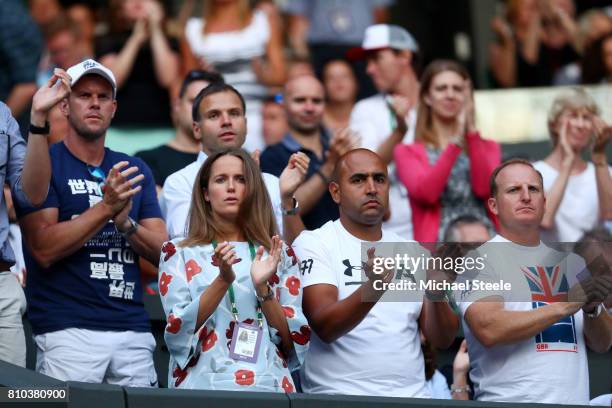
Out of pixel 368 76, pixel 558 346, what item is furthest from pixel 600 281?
pixel 368 76

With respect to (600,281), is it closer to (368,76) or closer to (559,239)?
(559,239)

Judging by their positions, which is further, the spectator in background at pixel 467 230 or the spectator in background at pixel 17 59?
the spectator in background at pixel 17 59

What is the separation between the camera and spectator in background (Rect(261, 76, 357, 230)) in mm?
8383

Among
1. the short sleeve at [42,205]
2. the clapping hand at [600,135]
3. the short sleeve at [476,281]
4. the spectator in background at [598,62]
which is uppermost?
the spectator in background at [598,62]

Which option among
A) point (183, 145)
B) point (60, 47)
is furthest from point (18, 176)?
point (60, 47)

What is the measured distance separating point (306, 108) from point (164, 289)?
2548 millimetres

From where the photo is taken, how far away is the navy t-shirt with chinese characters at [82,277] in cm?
711

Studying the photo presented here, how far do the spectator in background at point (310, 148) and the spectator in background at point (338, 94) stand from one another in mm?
1220

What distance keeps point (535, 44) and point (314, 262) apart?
20.1ft

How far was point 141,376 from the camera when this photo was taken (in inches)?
284

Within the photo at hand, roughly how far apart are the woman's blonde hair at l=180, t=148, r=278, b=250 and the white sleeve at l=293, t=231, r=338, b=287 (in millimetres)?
273

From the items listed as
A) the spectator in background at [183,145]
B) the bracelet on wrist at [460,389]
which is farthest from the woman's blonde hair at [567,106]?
the bracelet on wrist at [460,389]

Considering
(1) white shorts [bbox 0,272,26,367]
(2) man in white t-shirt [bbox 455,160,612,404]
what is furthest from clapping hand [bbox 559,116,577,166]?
(1) white shorts [bbox 0,272,26,367]

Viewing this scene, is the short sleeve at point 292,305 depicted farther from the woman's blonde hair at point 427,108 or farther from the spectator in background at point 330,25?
the spectator in background at point 330,25
